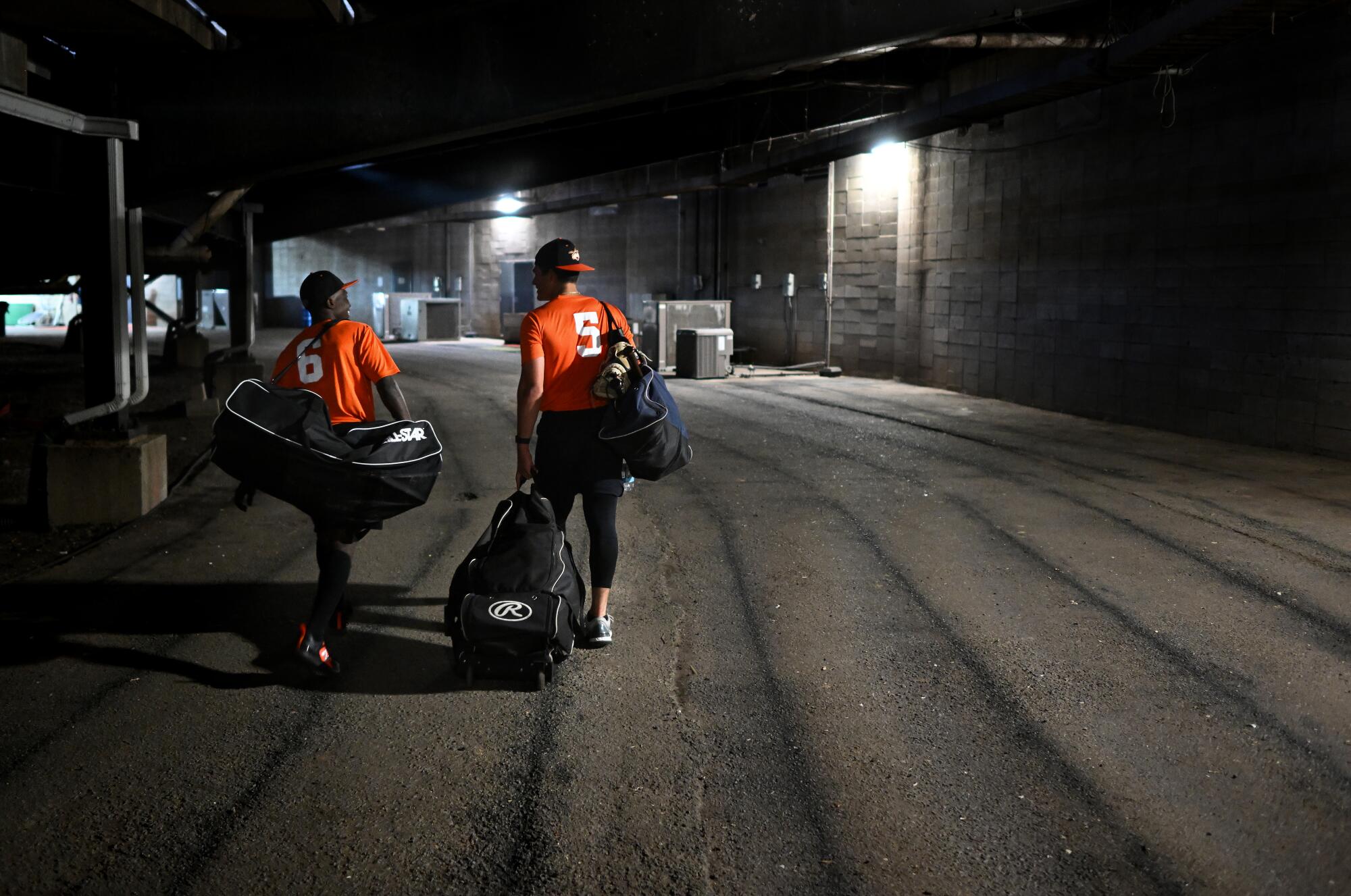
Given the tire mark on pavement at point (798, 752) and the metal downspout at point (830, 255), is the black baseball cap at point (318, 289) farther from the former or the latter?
the metal downspout at point (830, 255)

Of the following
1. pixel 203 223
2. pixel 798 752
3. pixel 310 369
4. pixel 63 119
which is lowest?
pixel 798 752

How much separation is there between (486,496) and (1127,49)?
7804 millimetres

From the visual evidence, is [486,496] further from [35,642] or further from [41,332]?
[41,332]

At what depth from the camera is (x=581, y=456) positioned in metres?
5.36

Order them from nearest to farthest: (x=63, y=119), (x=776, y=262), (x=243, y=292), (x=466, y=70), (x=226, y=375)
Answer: (x=63, y=119) → (x=466, y=70) → (x=226, y=375) → (x=243, y=292) → (x=776, y=262)

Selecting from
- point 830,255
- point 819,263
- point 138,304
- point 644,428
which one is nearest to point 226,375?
point 138,304

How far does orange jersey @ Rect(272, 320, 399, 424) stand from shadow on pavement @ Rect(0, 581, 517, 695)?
3.83 feet

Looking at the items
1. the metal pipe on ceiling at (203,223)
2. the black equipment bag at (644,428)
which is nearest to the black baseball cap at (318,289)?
the black equipment bag at (644,428)

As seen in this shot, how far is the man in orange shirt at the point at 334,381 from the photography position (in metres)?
5.15

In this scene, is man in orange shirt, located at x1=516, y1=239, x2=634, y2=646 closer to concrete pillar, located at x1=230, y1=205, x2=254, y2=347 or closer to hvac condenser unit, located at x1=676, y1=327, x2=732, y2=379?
concrete pillar, located at x1=230, y1=205, x2=254, y2=347

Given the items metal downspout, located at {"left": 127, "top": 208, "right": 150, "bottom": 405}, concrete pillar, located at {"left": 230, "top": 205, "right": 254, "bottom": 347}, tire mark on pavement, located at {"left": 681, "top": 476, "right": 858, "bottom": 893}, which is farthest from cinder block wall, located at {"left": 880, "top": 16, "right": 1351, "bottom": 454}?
concrete pillar, located at {"left": 230, "top": 205, "right": 254, "bottom": 347}

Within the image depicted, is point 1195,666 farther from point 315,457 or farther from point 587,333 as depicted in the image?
point 315,457

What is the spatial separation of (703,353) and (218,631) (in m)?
16.8

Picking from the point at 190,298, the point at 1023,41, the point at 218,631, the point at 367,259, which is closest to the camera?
the point at 218,631
